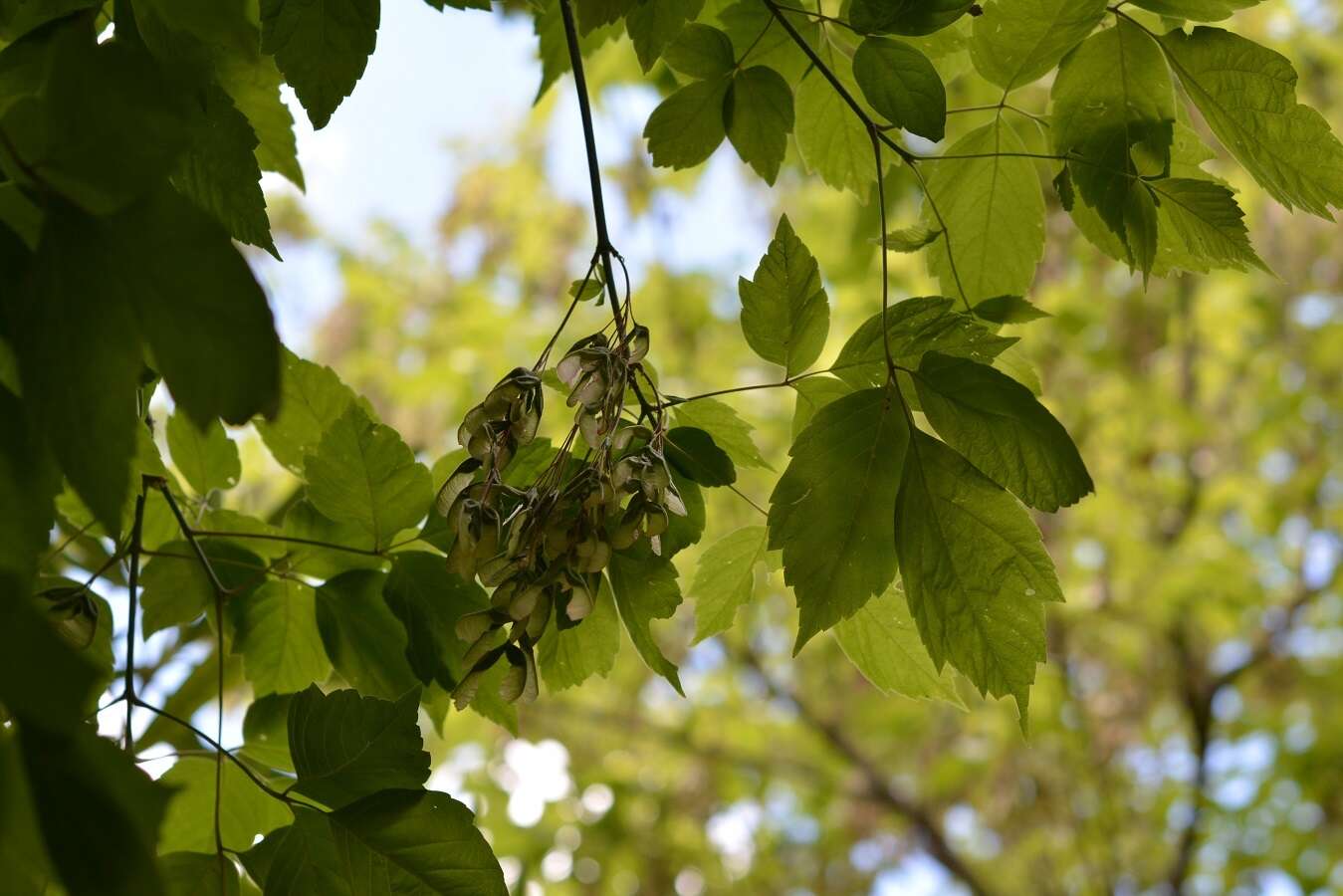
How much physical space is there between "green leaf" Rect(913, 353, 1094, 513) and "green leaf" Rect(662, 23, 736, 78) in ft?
0.80

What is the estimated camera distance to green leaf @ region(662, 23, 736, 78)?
0.72 metres

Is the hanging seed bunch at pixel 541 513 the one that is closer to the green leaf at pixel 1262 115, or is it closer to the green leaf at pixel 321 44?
the green leaf at pixel 321 44

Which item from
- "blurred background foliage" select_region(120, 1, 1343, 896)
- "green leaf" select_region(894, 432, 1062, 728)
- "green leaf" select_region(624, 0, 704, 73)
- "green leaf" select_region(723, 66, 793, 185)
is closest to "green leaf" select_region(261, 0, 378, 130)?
"green leaf" select_region(624, 0, 704, 73)

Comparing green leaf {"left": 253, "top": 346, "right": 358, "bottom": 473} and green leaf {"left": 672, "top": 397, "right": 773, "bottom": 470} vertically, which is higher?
green leaf {"left": 253, "top": 346, "right": 358, "bottom": 473}

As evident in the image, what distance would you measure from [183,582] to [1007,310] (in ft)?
1.74

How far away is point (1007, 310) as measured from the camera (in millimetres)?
687

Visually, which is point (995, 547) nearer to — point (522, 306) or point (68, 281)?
point (68, 281)

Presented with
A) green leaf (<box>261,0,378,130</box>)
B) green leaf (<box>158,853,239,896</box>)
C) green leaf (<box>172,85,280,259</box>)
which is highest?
green leaf (<box>261,0,378,130</box>)

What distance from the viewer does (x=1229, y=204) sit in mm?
655

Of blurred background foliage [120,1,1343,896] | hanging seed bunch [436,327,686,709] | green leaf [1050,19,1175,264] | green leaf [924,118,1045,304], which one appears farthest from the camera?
blurred background foliage [120,1,1343,896]

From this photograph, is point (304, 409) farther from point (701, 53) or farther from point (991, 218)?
point (991, 218)

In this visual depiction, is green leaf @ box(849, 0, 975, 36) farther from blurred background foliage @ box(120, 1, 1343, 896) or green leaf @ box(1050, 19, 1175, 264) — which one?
blurred background foliage @ box(120, 1, 1343, 896)

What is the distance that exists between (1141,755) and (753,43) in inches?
148

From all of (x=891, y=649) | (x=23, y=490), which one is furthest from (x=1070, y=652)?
(x=23, y=490)
